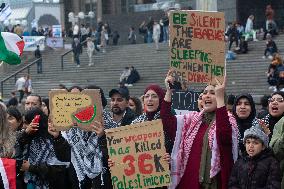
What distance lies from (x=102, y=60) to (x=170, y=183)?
2216 centimetres

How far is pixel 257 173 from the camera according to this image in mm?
5816

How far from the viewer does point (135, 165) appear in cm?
622

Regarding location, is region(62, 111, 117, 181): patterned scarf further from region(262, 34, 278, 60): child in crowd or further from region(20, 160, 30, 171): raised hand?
region(262, 34, 278, 60): child in crowd

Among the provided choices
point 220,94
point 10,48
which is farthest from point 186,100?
point 220,94

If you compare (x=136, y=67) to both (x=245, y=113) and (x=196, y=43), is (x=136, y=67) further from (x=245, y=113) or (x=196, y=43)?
(x=245, y=113)

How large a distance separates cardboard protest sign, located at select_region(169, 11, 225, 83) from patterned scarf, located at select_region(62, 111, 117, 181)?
0.97m

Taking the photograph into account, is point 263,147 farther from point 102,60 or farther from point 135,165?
point 102,60

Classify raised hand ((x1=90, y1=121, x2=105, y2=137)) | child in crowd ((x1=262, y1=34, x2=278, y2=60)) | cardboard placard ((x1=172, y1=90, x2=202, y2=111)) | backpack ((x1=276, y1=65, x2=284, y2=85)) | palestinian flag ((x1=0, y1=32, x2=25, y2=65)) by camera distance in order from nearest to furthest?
raised hand ((x1=90, y1=121, x2=105, y2=137)), palestinian flag ((x1=0, y1=32, x2=25, y2=65)), cardboard placard ((x1=172, y1=90, x2=202, y2=111)), backpack ((x1=276, y1=65, x2=284, y2=85)), child in crowd ((x1=262, y1=34, x2=278, y2=60))

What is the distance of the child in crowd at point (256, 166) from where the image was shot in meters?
5.80

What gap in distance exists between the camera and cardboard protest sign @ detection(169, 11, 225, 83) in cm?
654

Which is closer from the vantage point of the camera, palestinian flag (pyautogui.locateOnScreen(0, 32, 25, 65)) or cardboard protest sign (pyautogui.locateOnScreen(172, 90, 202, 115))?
palestinian flag (pyautogui.locateOnScreen(0, 32, 25, 65))

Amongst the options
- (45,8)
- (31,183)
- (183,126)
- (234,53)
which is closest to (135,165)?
(183,126)

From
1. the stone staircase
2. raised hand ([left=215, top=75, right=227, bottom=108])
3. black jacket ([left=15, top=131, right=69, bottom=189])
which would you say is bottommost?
the stone staircase

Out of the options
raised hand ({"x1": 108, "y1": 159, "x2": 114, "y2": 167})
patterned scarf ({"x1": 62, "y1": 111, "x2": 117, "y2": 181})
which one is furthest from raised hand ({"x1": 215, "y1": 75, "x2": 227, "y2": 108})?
patterned scarf ({"x1": 62, "y1": 111, "x2": 117, "y2": 181})
